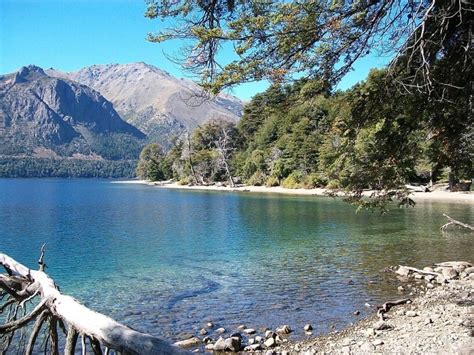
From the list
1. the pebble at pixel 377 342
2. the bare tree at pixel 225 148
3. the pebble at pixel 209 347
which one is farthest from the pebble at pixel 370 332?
the bare tree at pixel 225 148

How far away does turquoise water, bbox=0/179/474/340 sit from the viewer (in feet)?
43.9

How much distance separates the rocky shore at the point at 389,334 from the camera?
9.29 meters

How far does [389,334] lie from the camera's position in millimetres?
10242

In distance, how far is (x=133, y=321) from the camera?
1255 cm

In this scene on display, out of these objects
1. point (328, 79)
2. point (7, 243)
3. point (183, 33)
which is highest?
point (183, 33)

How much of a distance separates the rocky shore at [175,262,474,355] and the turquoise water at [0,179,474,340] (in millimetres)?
687

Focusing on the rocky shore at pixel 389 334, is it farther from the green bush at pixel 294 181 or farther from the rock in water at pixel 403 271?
the green bush at pixel 294 181

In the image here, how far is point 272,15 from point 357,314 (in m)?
9.66

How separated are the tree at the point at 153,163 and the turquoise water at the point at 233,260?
86.5 metres

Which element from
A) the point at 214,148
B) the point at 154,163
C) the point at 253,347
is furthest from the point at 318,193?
the point at 154,163

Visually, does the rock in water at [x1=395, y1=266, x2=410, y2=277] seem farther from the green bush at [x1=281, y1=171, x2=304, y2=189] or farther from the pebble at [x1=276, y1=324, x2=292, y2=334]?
the green bush at [x1=281, y1=171, x2=304, y2=189]

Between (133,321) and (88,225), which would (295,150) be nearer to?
(88,225)

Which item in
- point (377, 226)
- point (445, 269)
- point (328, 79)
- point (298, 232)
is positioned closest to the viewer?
point (328, 79)

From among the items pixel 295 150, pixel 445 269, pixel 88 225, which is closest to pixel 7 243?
pixel 88 225
